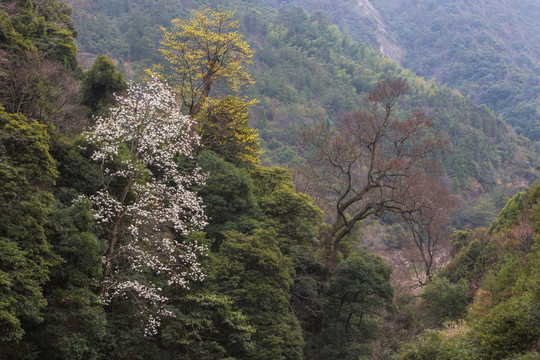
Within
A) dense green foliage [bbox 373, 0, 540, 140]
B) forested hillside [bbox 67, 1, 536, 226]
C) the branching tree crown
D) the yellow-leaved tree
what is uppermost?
dense green foliage [bbox 373, 0, 540, 140]

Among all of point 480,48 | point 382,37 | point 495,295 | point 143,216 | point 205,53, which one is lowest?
point 495,295

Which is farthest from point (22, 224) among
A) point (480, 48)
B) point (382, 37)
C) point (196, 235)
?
point (382, 37)

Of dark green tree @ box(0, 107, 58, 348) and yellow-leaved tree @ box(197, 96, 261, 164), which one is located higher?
yellow-leaved tree @ box(197, 96, 261, 164)

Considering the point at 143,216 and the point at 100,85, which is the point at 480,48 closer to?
the point at 100,85

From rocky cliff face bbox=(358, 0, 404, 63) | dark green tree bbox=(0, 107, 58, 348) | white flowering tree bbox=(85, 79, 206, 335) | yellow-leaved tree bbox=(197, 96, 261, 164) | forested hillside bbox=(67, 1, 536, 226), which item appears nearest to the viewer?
dark green tree bbox=(0, 107, 58, 348)

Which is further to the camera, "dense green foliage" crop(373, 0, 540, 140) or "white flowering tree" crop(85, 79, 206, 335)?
"dense green foliage" crop(373, 0, 540, 140)

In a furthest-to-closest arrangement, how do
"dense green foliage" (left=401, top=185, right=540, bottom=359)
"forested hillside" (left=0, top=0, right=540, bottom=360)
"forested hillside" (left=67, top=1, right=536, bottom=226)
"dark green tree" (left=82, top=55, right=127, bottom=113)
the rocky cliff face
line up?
the rocky cliff face → "forested hillside" (left=67, top=1, right=536, bottom=226) → "dark green tree" (left=82, top=55, right=127, bottom=113) → "forested hillside" (left=0, top=0, right=540, bottom=360) → "dense green foliage" (left=401, top=185, right=540, bottom=359)

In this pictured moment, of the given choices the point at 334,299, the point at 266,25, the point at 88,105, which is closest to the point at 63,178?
the point at 88,105

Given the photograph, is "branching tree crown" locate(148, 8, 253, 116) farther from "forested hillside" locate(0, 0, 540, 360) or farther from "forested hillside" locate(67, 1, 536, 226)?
"forested hillside" locate(67, 1, 536, 226)

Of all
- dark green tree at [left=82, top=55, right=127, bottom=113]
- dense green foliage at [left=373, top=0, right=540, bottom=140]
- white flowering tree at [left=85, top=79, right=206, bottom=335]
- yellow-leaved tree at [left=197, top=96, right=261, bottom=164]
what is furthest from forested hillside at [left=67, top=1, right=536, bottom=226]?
white flowering tree at [left=85, top=79, right=206, bottom=335]

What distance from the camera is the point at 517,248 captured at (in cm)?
2000

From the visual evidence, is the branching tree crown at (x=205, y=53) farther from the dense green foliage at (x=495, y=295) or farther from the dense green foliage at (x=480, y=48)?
the dense green foliage at (x=480, y=48)

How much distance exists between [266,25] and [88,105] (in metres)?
76.2

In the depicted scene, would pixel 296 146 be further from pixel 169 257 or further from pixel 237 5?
pixel 169 257
